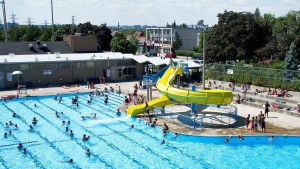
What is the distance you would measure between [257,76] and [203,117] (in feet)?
51.8

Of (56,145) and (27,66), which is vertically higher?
(27,66)

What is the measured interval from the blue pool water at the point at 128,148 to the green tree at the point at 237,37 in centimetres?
2379

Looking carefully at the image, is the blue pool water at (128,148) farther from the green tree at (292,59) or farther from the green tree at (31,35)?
the green tree at (31,35)

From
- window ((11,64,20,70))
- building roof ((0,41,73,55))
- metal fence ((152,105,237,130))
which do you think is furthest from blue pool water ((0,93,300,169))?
building roof ((0,41,73,55))

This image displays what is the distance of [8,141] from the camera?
905 inches

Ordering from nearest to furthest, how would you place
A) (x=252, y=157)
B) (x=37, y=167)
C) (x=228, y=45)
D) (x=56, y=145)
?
(x=37, y=167), (x=252, y=157), (x=56, y=145), (x=228, y=45)

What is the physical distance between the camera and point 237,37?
4609 centimetres

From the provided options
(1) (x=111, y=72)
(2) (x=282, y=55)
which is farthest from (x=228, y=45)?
(1) (x=111, y=72)

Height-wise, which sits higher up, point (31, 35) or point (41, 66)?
point (31, 35)

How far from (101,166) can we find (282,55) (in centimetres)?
3429

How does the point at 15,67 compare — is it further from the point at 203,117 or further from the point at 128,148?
the point at 203,117

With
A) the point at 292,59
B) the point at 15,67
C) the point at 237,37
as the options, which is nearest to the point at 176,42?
the point at 237,37

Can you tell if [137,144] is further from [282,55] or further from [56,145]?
[282,55]

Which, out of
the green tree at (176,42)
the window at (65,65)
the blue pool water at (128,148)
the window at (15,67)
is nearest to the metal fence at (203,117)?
the blue pool water at (128,148)
